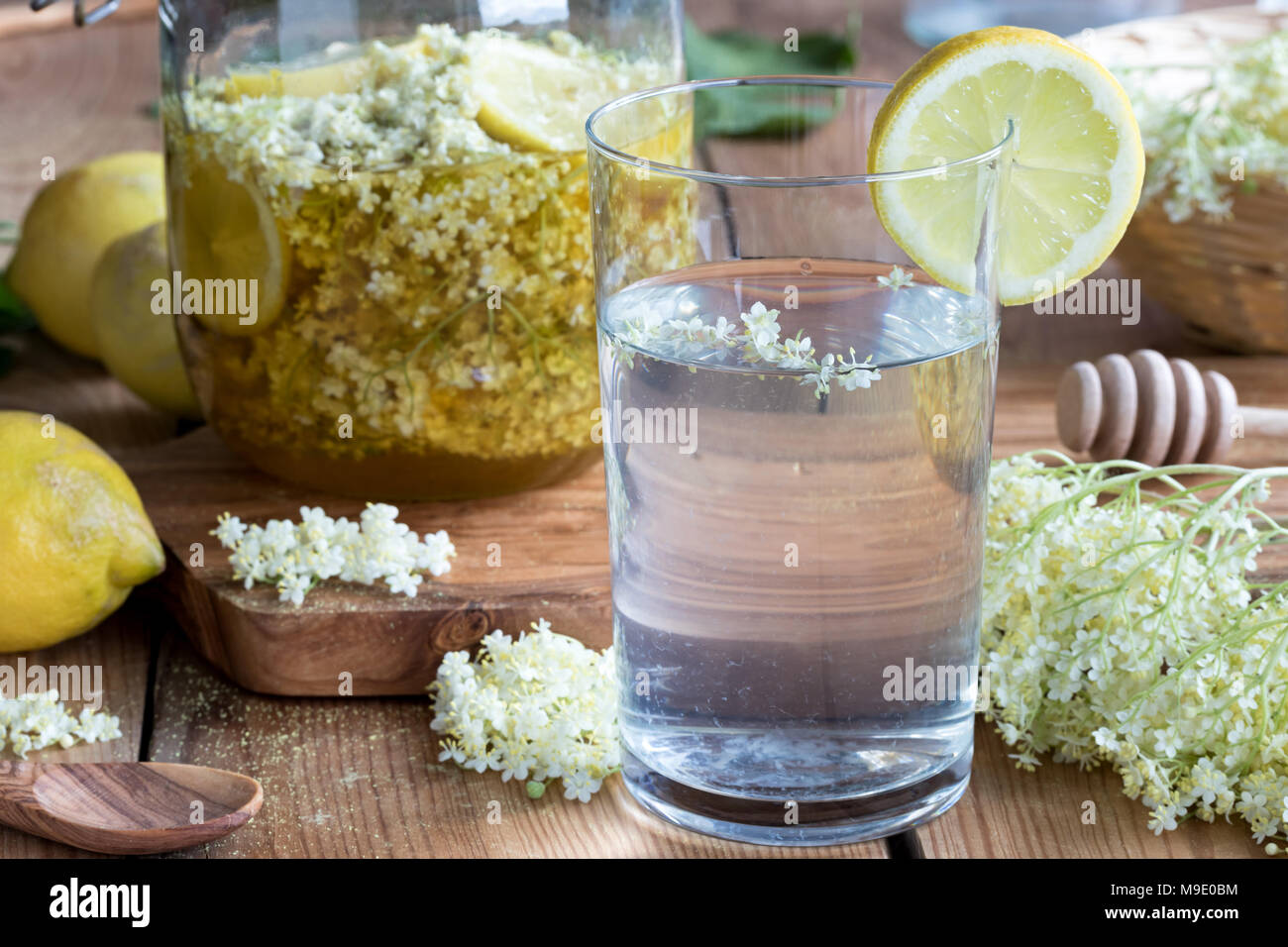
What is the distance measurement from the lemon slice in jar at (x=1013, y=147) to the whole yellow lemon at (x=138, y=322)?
601 mm

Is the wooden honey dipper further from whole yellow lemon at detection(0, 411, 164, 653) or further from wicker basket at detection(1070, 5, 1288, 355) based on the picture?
whole yellow lemon at detection(0, 411, 164, 653)

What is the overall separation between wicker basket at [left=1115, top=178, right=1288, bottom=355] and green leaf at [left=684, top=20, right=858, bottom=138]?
37 cm

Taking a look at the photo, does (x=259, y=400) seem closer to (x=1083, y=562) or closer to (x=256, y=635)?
(x=256, y=635)

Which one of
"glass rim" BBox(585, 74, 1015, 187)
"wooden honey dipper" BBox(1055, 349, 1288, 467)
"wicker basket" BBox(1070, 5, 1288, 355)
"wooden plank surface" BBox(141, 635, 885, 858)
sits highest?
"glass rim" BBox(585, 74, 1015, 187)

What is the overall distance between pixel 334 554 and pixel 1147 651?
0.45 metres

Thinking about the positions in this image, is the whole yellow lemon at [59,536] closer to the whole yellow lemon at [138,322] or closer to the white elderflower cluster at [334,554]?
the white elderflower cluster at [334,554]

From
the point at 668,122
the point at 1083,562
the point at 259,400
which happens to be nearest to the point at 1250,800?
the point at 1083,562

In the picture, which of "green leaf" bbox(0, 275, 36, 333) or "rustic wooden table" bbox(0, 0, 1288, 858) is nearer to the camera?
"rustic wooden table" bbox(0, 0, 1288, 858)

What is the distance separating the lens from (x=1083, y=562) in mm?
769

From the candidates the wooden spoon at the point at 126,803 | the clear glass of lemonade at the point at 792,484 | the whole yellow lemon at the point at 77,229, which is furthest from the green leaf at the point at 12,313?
the clear glass of lemonade at the point at 792,484

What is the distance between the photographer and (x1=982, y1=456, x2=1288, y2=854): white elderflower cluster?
70 centimetres

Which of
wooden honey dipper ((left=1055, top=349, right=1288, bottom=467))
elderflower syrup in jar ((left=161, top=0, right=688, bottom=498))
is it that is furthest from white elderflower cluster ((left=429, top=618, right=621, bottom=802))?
wooden honey dipper ((left=1055, top=349, right=1288, bottom=467))

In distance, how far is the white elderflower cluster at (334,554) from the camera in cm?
85

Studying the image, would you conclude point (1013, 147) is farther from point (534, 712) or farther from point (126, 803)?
point (126, 803)
